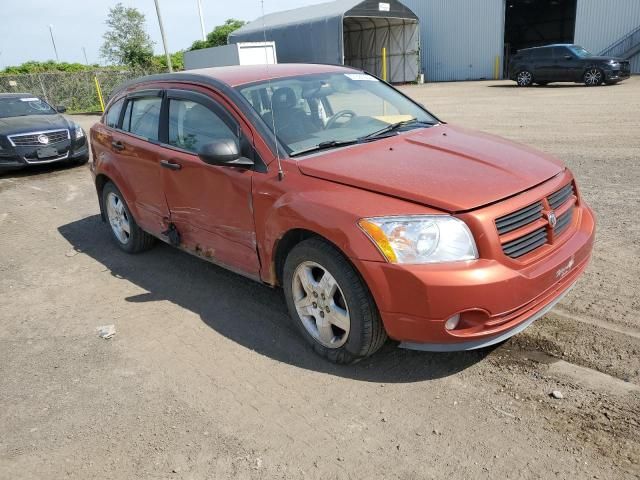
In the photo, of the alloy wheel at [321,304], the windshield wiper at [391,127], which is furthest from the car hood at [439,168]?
the alloy wheel at [321,304]

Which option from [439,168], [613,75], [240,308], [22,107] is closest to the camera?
[439,168]

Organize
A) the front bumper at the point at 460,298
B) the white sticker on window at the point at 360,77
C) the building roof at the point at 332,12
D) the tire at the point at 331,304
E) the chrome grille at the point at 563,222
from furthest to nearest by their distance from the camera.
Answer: the building roof at the point at 332,12, the white sticker on window at the point at 360,77, the chrome grille at the point at 563,222, the tire at the point at 331,304, the front bumper at the point at 460,298

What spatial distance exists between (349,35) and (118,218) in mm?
33931

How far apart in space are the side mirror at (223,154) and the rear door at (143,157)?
3.85 feet

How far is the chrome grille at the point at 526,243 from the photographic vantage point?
2803 millimetres

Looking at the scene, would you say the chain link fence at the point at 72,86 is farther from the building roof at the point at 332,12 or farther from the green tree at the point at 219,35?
the green tree at the point at 219,35

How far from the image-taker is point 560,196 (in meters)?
3.25

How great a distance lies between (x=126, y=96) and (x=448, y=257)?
399 cm

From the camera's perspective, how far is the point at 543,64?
811 inches

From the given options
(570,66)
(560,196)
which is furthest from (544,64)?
(560,196)

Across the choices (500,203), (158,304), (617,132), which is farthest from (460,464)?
(617,132)

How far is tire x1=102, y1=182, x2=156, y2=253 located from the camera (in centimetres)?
538

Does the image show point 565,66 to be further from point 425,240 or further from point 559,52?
point 425,240

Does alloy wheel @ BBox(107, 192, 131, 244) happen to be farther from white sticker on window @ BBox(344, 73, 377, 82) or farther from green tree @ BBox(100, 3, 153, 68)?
green tree @ BBox(100, 3, 153, 68)
